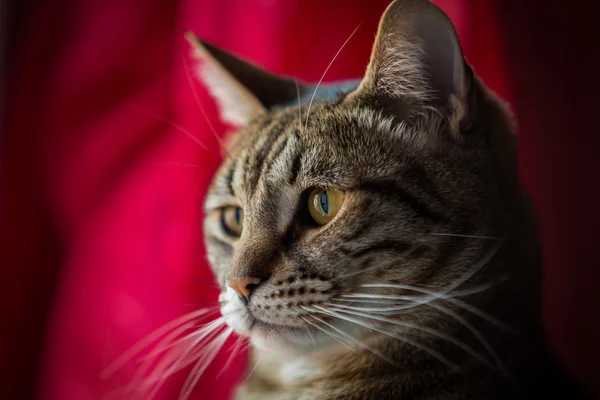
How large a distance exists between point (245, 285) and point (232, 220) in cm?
18

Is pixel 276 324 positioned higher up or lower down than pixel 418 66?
lower down

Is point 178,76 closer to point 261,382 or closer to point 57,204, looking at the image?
point 57,204

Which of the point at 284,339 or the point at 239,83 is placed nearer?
the point at 284,339

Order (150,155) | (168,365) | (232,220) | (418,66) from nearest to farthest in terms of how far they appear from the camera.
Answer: (418,66) → (232,220) → (168,365) → (150,155)

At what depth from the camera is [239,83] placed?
0.82 meters

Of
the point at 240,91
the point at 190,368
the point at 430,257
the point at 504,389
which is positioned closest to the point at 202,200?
the point at 240,91

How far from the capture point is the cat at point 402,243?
605 millimetres

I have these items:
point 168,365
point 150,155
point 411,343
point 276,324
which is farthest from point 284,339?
point 150,155

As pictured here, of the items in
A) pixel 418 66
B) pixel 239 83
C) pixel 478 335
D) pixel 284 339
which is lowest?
pixel 478 335

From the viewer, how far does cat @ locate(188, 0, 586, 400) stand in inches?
23.8

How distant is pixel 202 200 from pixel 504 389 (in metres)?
0.53

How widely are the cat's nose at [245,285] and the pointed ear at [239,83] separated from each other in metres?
0.31

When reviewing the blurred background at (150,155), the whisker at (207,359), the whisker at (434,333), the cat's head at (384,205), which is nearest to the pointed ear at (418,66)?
the cat's head at (384,205)

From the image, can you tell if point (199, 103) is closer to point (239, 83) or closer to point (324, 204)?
point (239, 83)
